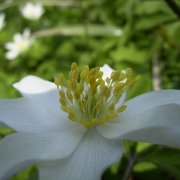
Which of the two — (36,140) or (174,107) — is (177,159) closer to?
(174,107)

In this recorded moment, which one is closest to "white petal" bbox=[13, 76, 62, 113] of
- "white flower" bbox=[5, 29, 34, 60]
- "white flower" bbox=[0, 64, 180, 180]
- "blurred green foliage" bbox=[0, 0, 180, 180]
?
"white flower" bbox=[0, 64, 180, 180]

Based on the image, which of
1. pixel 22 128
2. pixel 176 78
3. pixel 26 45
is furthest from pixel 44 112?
pixel 26 45

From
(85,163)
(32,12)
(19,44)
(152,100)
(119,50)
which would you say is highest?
(32,12)

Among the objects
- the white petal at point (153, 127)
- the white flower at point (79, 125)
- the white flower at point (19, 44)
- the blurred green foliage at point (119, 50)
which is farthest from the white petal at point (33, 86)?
the white flower at point (19, 44)

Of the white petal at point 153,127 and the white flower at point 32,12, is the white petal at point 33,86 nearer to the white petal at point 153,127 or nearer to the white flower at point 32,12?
the white petal at point 153,127

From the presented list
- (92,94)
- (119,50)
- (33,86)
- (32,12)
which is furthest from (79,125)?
(32,12)

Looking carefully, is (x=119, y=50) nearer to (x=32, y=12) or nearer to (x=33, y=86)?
(x=33, y=86)
